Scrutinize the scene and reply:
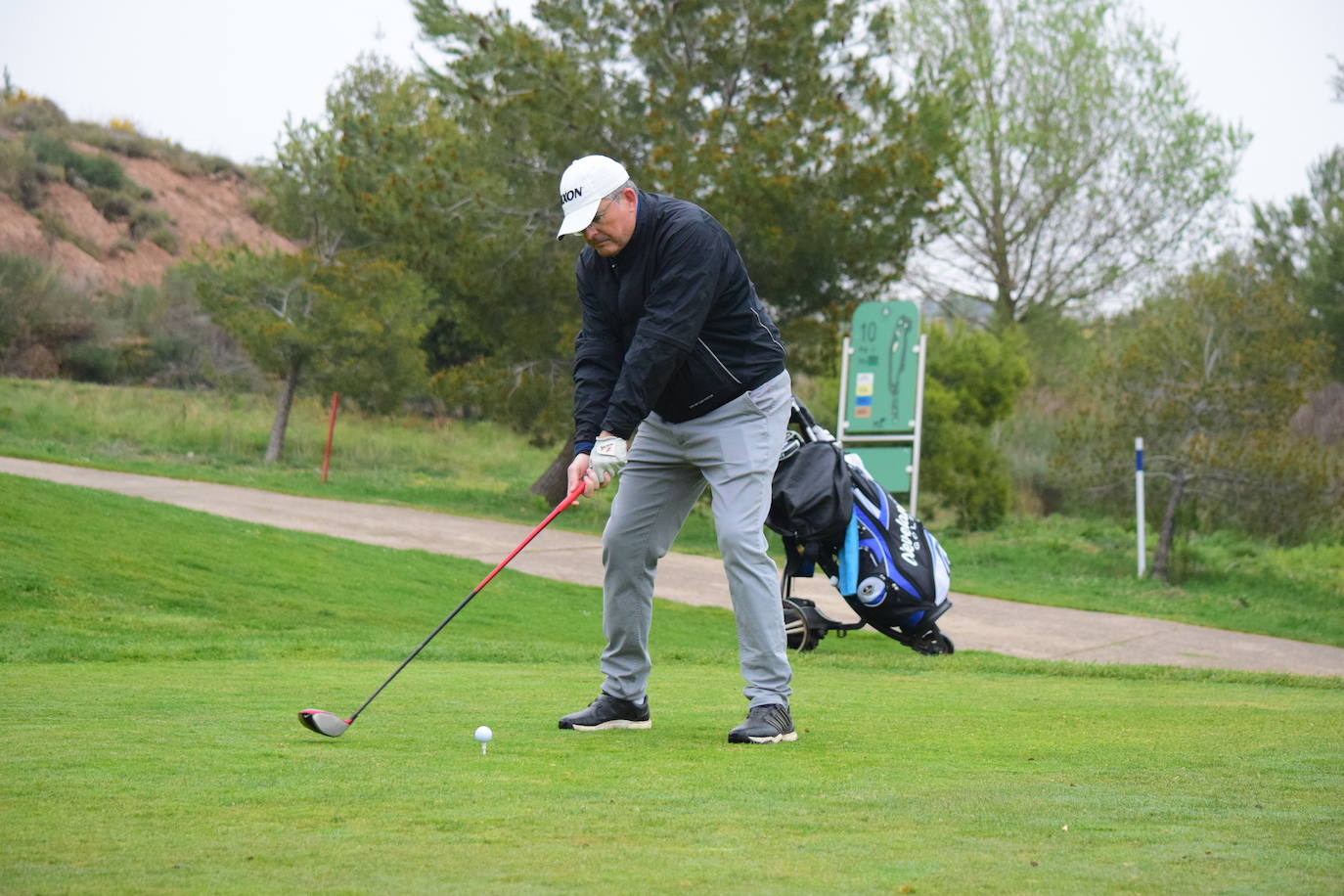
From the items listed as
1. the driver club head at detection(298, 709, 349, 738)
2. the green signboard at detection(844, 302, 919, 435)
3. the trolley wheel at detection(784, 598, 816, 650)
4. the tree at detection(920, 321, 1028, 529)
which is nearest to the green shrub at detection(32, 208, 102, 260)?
the tree at detection(920, 321, 1028, 529)

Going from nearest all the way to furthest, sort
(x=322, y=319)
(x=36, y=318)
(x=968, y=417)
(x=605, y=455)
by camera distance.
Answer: (x=605, y=455) → (x=322, y=319) → (x=968, y=417) → (x=36, y=318)

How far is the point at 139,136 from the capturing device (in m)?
57.5

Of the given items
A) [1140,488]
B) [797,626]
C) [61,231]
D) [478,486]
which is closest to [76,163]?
[61,231]

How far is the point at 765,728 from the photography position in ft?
15.6

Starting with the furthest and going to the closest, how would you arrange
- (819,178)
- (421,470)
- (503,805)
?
1. (421,470)
2. (819,178)
3. (503,805)

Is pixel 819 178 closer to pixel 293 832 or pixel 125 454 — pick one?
pixel 125 454

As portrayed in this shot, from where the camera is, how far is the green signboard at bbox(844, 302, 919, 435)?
53.3 ft

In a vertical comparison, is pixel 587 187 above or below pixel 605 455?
above

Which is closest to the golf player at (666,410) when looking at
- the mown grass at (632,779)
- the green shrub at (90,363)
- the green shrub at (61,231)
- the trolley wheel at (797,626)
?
the mown grass at (632,779)

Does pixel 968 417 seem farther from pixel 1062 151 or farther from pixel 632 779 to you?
pixel 632 779

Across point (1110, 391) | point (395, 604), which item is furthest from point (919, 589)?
point (1110, 391)

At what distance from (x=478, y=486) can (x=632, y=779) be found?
21.8 meters

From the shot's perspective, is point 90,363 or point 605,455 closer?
point 605,455

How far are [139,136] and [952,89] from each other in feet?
139
